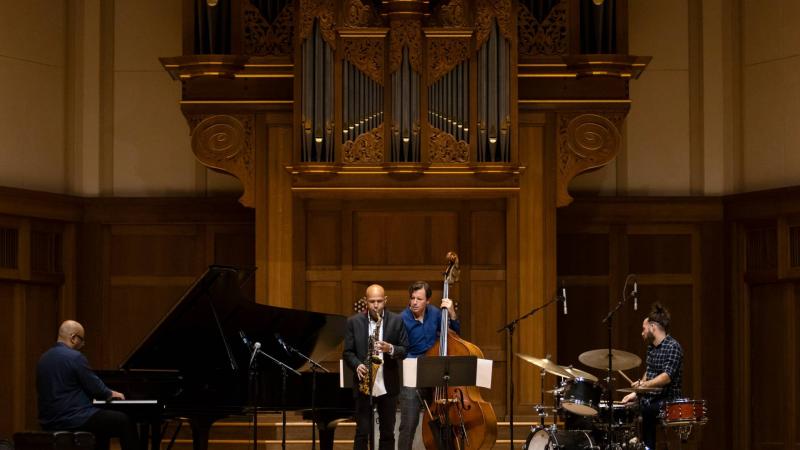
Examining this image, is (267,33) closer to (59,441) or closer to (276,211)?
(276,211)

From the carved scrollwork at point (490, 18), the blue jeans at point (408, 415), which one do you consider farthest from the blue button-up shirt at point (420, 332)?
the carved scrollwork at point (490, 18)

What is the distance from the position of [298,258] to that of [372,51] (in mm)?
1996

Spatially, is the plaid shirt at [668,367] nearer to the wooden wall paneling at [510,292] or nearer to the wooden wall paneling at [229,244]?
the wooden wall paneling at [510,292]

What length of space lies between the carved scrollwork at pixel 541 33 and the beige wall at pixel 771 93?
220 centimetres

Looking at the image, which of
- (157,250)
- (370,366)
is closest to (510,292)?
(370,366)

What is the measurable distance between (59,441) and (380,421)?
2.31 metres

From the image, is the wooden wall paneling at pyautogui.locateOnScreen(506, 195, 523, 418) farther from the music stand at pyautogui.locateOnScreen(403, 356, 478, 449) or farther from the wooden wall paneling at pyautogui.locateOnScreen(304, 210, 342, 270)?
the music stand at pyautogui.locateOnScreen(403, 356, 478, 449)

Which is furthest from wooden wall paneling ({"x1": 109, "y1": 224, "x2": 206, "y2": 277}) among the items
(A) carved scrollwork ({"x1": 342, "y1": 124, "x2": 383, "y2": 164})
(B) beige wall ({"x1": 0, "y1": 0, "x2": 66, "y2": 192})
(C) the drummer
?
(C) the drummer

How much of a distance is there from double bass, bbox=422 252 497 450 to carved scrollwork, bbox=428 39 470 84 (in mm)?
2673

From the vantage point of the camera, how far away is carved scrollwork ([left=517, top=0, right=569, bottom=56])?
42.0 ft

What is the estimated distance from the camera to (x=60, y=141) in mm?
13992

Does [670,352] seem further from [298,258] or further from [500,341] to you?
[298,258]

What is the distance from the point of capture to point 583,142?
1261 cm

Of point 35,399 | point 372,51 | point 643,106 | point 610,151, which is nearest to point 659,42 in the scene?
point 643,106
